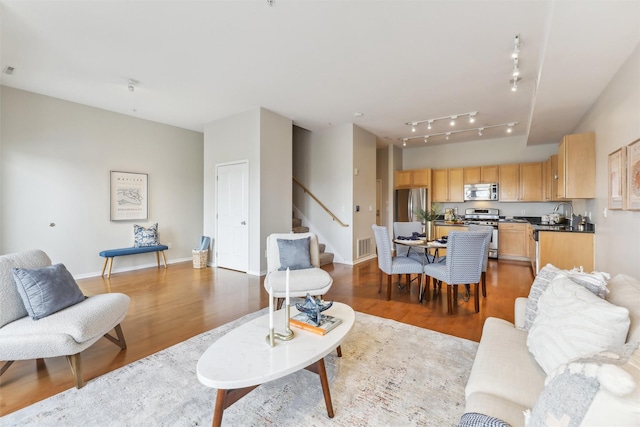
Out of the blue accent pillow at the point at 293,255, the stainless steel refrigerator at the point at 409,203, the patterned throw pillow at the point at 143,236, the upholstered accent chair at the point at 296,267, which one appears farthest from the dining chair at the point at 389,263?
the patterned throw pillow at the point at 143,236

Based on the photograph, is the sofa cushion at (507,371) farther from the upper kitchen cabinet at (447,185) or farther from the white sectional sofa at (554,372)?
the upper kitchen cabinet at (447,185)

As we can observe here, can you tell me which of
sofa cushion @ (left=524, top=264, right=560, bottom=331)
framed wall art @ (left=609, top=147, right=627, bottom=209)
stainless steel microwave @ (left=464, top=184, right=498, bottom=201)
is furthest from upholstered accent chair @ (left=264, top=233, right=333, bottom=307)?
stainless steel microwave @ (left=464, top=184, right=498, bottom=201)

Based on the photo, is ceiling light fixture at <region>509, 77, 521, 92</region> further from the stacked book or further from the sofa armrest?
the stacked book

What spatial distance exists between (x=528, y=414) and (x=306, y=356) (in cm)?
98

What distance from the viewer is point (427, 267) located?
3.48 metres

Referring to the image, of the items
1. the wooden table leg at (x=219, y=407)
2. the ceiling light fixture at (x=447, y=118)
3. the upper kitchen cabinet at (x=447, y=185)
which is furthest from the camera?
the upper kitchen cabinet at (x=447, y=185)

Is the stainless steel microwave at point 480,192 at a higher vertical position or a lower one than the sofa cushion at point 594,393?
higher

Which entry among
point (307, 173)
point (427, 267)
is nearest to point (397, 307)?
point (427, 267)

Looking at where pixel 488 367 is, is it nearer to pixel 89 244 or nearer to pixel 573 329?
pixel 573 329

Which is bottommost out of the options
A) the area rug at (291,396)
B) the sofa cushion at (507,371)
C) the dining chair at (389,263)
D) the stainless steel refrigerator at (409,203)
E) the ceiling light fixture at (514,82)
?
the area rug at (291,396)

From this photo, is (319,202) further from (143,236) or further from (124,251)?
(124,251)

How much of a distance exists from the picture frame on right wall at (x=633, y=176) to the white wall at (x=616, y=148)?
7cm

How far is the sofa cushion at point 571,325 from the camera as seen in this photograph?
1.09 meters

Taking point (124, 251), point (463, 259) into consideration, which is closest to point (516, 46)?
point (463, 259)
